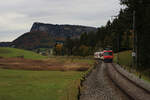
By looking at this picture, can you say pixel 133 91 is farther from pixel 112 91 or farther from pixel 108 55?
pixel 108 55

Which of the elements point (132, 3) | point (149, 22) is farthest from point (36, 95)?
point (132, 3)

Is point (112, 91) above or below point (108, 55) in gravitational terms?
below

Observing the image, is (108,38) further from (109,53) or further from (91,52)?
(109,53)

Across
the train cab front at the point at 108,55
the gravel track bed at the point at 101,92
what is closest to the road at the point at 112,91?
the gravel track bed at the point at 101,92

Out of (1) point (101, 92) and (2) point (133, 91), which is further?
(2) point (133, 91)

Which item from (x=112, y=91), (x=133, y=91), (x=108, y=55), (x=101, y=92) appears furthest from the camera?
(x=108, y=55)

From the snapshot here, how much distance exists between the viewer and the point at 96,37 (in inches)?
6481

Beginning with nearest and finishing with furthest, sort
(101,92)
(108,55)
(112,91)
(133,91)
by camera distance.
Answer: (101,92) → (112,91) → (133,91) → (108,55)

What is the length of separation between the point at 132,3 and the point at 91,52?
327 ft

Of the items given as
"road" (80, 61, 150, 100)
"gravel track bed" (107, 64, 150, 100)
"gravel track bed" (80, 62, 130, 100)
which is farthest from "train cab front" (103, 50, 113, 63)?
"gravel track bed" (80, 62, 130, 100)

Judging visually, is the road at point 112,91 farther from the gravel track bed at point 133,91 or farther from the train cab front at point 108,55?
the train cab front at point 108,55

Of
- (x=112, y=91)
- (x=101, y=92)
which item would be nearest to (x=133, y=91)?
(x=112, y=91)

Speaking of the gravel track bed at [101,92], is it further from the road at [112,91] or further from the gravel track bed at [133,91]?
the gravel track bed at [133,91]

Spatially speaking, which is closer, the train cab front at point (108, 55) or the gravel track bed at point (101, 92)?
the gravel track bed at point (101, 92)
